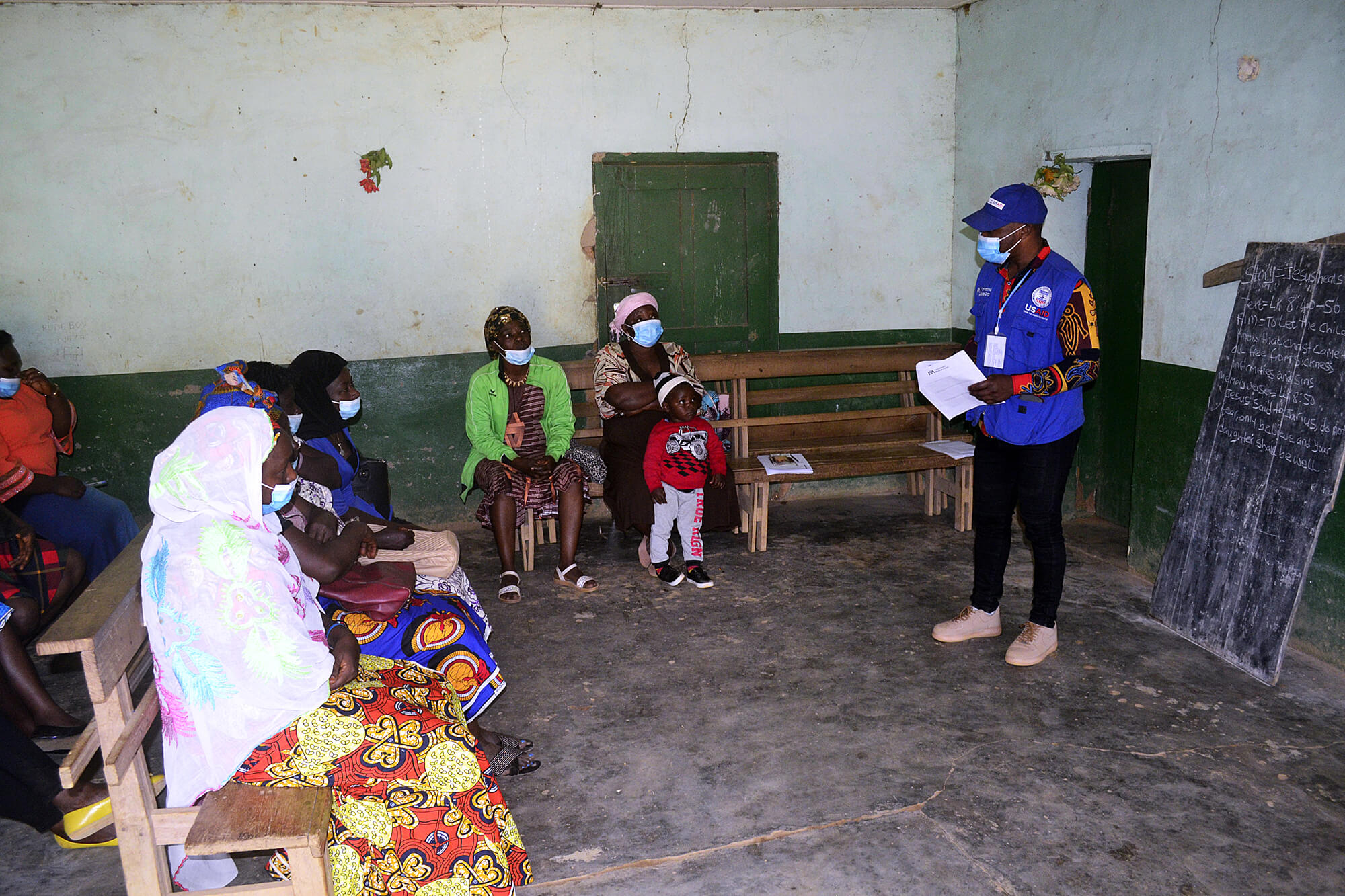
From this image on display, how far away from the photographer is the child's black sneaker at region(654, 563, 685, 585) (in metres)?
5.31

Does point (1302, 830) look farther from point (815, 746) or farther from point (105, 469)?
point (105, 469)

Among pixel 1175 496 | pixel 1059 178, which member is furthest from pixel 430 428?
pixel 1175 496

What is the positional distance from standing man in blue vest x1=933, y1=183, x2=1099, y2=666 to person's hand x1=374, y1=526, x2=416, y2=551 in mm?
2433

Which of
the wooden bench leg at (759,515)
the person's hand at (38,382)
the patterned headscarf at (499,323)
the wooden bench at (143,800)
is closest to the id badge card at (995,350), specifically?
the wooden bench leg at (759,515)

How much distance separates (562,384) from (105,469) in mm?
2980

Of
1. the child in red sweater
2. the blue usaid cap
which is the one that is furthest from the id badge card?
the child in red sweater

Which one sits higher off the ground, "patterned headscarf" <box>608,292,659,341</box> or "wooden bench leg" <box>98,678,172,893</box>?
"patterned headscarf" <box>608,292,659,341</box>

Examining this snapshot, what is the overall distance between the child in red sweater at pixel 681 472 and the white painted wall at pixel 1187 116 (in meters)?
2.43

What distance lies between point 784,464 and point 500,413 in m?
1.78

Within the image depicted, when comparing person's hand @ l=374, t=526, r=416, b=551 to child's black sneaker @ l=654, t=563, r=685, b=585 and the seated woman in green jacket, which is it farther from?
child's black sneaker @ l=654, t=563, r=685, b=585

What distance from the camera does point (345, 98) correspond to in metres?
5.92

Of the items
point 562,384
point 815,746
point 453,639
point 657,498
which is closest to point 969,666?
point 815,746

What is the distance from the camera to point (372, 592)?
Result: 326cm

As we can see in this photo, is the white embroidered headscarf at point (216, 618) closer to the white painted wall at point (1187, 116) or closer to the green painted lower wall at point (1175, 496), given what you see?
the green painted lower wall at point (1175, 496)
